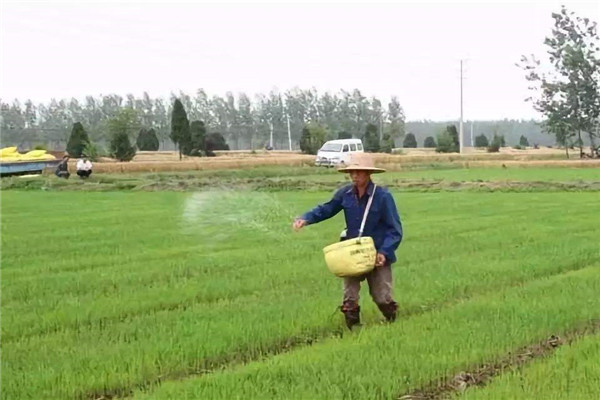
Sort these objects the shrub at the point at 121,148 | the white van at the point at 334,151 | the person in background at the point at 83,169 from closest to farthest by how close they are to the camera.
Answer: the person in background at the point at 83,169, the white van at the point at 334,151, the shrub at the point at 121,148

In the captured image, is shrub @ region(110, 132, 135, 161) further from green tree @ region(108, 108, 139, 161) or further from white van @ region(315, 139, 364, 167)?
white van @ region(315, 139, 364, 167)

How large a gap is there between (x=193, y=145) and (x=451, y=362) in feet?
180

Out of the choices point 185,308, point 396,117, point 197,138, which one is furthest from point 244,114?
point 185,308

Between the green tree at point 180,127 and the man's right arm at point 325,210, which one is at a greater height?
the green tree at point 180,127

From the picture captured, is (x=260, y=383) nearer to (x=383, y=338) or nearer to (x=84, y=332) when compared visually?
(x=383, y=338)

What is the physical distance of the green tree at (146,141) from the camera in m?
69.5

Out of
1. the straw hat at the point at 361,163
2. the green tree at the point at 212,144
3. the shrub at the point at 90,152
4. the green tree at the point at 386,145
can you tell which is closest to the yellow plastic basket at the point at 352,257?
A: the straw hat at the point at 361,163

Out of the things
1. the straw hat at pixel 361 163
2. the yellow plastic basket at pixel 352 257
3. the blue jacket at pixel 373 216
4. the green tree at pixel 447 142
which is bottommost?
the green tree at pixel 447 142

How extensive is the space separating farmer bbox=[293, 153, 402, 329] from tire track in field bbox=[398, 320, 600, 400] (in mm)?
1385

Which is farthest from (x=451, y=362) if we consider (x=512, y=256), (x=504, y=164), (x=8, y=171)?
(x=504, y=164)

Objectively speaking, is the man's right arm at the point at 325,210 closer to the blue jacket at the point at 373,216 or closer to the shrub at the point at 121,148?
the blue jacket at the point at 373,216

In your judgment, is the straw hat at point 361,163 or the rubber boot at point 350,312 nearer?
the straw hat at point 361,163

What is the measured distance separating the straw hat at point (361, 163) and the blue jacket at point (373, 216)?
0.21m

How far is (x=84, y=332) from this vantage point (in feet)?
23.9
